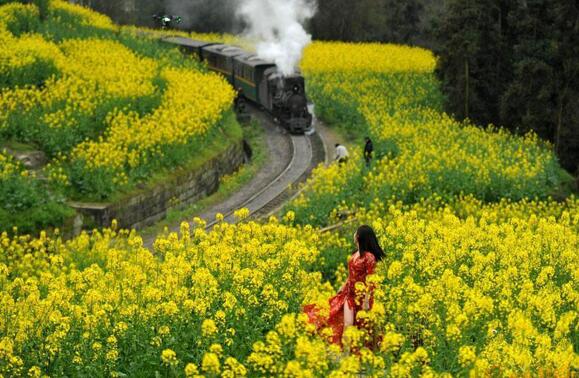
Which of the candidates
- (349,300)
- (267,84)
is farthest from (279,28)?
(349,300)

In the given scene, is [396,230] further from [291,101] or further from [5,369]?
[291,101]

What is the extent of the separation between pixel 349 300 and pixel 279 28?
1836 inches

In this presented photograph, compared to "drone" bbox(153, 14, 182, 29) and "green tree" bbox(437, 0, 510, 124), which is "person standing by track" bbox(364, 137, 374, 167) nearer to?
"drone" bbox(153, 14, 182, 29)

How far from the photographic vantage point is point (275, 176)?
107 ft

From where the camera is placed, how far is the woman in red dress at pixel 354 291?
10617mm

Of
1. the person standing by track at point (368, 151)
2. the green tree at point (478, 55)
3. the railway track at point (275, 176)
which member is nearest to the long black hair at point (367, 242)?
the railway track at point (275, 176)

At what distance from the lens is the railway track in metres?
27.7

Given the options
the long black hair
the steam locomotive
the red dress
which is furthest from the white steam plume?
the long black hair

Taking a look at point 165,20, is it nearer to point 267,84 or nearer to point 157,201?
point 157,201

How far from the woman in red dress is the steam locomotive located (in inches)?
1107

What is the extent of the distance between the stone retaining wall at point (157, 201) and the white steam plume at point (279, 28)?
993 cm

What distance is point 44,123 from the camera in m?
27.3

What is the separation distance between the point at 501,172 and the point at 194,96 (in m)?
14.0

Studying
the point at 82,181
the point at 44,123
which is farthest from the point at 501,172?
the point at 44,123
